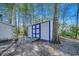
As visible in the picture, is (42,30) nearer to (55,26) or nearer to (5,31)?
(55,26)

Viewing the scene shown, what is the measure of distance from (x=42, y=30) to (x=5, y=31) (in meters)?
0.44

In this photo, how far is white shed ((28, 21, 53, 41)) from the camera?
2787 millimetres

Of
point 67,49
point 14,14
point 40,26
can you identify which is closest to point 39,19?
point 40,26

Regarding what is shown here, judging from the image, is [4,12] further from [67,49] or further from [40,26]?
[67,49]

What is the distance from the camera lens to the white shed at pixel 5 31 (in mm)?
2753

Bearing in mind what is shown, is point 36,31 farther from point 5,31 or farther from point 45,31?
point 5,31

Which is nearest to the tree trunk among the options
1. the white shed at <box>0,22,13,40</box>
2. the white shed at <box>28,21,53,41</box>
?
the white shed at <box>28,21,53,41</box>

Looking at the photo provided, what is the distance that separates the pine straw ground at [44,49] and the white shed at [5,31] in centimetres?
13

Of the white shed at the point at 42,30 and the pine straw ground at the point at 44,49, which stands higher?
the white shed at the point at 42,30

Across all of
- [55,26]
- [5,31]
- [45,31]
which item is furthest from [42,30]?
[5,31]

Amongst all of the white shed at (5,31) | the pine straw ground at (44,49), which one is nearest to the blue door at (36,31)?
the pine straw ground at (44,49)

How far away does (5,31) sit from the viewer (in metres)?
2.75

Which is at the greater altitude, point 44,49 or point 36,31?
point 36,31

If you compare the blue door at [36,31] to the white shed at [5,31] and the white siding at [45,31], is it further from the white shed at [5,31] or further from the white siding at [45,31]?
the white shed at [5,31]
